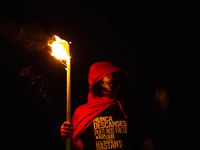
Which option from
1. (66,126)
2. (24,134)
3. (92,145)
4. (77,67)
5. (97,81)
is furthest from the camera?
(77,67)

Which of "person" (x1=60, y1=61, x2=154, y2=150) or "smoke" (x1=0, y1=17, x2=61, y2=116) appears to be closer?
"person" (x1=60, y1=61, x2=154, y2=150)

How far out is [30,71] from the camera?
4.27 meters

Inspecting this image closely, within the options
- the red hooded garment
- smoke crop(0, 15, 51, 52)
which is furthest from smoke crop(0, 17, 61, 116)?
the red hooded garment

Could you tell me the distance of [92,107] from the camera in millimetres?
2818

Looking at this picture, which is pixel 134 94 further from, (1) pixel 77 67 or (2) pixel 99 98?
(2) pixel 99 98

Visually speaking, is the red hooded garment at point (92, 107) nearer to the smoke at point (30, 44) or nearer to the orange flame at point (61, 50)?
the orange flame at point (61, 50)

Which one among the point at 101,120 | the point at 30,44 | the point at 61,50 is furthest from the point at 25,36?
the point at 101,120

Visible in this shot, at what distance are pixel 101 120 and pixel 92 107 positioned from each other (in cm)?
24

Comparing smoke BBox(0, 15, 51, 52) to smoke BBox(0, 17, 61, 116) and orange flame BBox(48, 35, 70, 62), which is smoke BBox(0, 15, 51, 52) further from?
orange flame BBox(48, 35, 70, 62)

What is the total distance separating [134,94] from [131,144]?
2097 mm

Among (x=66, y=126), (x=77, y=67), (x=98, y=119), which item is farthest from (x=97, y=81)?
(x=77, y=67)

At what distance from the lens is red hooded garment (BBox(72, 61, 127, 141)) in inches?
104

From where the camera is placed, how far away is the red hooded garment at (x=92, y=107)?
2.65 metres

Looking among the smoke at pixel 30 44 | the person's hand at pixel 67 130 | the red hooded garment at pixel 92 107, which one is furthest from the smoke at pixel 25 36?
the person's hand at pixel 67 130
